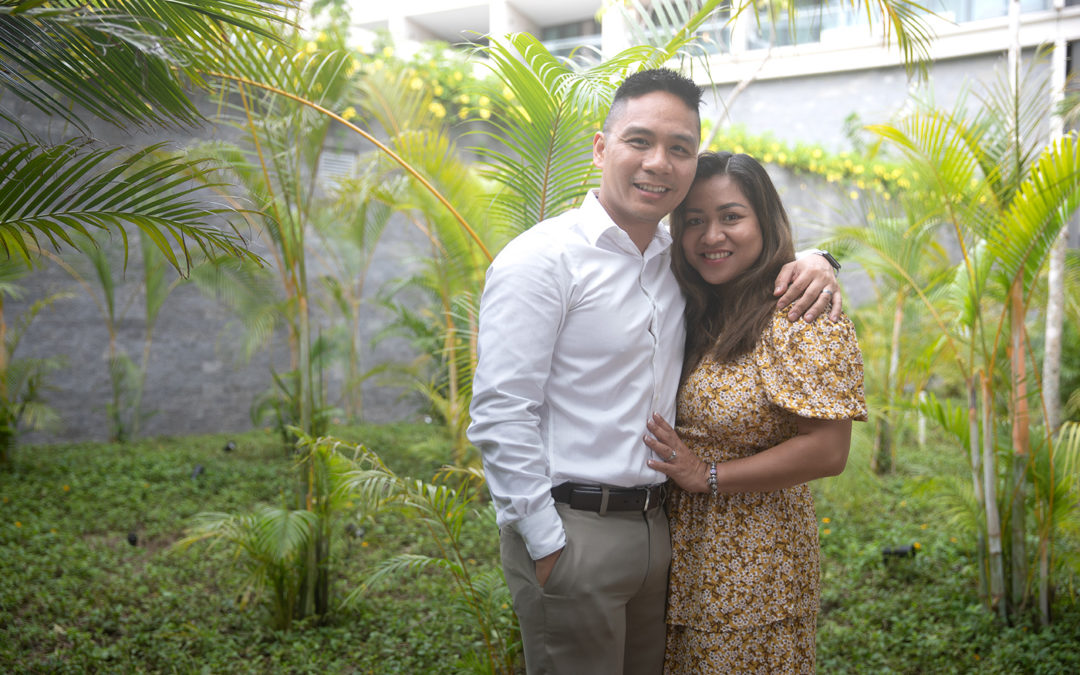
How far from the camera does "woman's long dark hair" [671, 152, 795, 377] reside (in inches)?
75.2

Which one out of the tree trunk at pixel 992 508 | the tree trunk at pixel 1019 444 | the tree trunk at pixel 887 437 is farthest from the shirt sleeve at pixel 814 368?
the tree trunk at pixel 887 437

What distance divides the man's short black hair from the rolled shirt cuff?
1042mm

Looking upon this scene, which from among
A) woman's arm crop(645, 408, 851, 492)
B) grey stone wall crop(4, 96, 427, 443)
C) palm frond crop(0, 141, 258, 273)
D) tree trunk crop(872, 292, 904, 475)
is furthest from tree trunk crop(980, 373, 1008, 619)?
grey stone wall crop(4, 96, 427, 443)

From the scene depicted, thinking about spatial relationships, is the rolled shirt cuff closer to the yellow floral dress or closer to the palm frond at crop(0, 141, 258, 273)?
the yellow floral dress

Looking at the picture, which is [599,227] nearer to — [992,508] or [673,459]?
[673,459]

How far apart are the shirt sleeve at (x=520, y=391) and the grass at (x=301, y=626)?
4.75ft

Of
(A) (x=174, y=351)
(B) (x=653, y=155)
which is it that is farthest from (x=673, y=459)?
(A) (x=174, y=351)

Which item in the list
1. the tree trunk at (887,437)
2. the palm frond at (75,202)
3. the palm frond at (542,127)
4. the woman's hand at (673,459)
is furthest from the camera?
the tree trunk at (887,437)

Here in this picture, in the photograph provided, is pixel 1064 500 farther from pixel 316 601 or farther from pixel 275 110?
pixel 275 110

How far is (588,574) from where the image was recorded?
171cm

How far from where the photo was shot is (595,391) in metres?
1.83

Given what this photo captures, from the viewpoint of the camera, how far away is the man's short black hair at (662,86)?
6.22 feet

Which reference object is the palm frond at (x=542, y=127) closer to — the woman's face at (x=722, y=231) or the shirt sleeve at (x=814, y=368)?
the woman's face at (x=722, y=231)

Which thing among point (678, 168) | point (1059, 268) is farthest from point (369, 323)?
point (678, 168)
